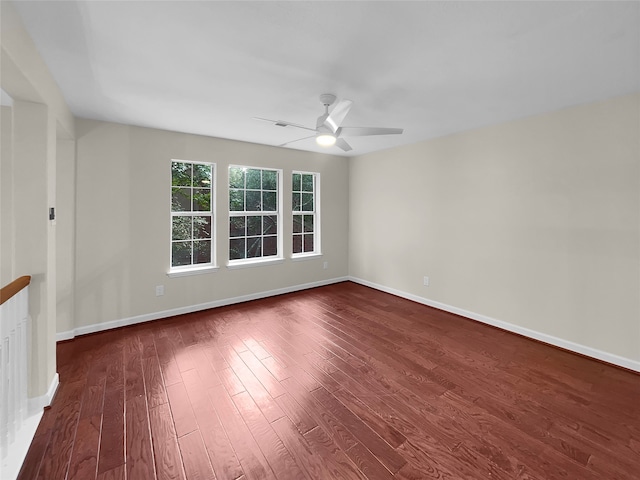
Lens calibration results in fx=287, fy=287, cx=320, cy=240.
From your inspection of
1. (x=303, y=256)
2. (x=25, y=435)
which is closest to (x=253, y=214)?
(x=303, y=256)

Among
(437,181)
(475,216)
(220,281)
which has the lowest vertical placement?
(220,281)

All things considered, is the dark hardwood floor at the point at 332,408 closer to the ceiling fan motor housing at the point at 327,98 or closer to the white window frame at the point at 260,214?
the white window frame at the point at 260,214

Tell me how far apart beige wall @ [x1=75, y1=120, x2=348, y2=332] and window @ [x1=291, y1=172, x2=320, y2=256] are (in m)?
0.80

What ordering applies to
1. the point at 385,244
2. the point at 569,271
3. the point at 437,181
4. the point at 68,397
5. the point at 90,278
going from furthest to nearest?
the point at 385,244
the point at 437,181
the point at 90,278
the point at 569,271
the point at 68,397

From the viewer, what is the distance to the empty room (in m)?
1.68

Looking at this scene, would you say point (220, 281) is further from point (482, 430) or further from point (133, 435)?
point (482, 430)

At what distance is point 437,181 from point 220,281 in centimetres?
354

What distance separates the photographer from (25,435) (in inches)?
71.3

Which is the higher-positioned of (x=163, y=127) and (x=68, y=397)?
(x=163, y=127)

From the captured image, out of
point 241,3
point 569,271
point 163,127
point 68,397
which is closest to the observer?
point 241,3

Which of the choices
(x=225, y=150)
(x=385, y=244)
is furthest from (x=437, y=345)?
(x=225, y=150)

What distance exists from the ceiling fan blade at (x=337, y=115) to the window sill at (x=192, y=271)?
8.96 feet

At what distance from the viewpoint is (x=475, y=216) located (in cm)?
381

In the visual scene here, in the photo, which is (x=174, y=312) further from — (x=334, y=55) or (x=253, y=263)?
(x=334, y=55)
